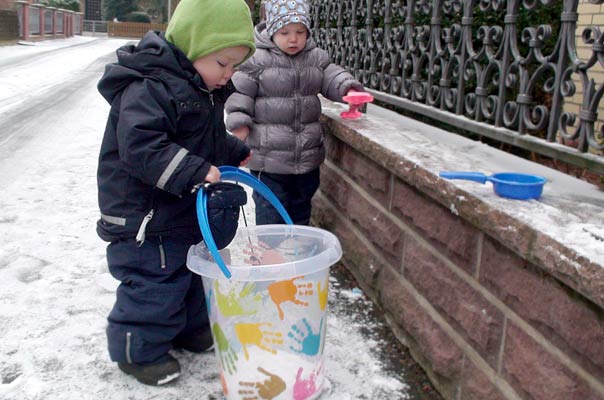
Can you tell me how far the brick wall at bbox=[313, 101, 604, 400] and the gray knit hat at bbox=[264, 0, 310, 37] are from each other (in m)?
0.61

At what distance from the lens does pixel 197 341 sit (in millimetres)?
2527

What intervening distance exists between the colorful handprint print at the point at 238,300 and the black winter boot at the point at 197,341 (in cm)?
60

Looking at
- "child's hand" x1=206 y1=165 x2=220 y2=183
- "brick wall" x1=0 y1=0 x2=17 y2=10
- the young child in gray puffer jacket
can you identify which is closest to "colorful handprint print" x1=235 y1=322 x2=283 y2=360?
"child's hand" x1=206 y1=165 x2=220 y2=183

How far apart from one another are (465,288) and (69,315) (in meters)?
1.76

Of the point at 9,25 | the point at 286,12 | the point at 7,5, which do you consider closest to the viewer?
the point at 286,12

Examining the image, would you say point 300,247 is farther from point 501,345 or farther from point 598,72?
point 598,72

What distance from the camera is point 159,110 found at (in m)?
2.06

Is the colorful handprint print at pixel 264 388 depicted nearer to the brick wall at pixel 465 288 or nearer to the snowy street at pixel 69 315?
the snowy street at pixel 69 315

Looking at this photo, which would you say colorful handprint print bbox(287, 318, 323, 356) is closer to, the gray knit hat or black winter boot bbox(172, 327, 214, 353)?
black winter boot bbox(172, 327, 214, 353)

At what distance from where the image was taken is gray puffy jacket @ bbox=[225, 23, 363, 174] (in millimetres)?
3246

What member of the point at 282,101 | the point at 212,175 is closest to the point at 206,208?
the point at 212,175

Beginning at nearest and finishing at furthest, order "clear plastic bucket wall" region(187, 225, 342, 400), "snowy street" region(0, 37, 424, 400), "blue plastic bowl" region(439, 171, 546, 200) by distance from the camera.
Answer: "blue plastic bowl" region(439, 171, 546, 200) < "clear plastic bucket wall" region(187, 225, 342, 400) < "snowy street" region(0, 37, 424, 400)

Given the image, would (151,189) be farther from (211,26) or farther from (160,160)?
(211,26)

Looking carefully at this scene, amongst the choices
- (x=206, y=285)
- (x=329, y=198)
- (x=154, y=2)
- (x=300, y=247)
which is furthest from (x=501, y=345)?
(x=154, y=2)
